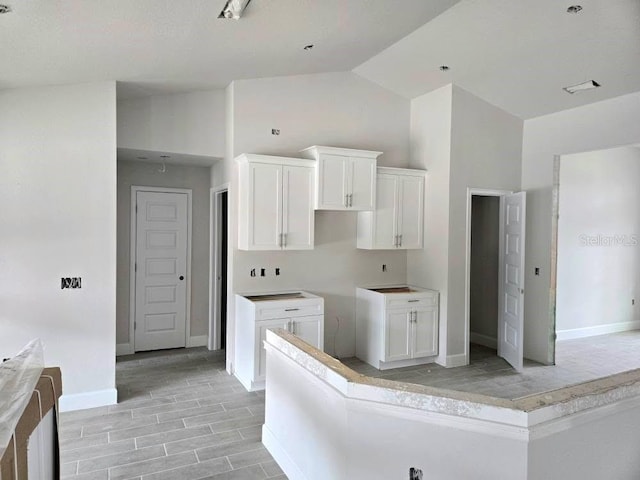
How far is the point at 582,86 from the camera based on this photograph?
179 inches

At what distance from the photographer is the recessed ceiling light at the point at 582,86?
4.45 meters

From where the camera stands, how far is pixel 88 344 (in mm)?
3971

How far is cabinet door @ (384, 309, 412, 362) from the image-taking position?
5.01 meters

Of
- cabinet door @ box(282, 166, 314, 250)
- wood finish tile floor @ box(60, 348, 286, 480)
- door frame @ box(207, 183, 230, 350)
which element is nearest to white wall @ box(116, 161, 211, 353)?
door frame @ box(207, 183, 230, 350)

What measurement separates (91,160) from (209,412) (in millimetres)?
2515

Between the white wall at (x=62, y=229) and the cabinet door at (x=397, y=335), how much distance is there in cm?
288

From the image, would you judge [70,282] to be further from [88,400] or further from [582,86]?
[582,86]

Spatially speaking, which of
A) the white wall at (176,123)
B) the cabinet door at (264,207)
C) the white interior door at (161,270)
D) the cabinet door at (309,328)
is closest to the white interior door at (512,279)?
the cabinet door at (309,328)

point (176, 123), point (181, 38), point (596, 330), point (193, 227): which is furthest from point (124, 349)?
point (596, 330)

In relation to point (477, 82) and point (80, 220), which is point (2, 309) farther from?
point (477, 82)

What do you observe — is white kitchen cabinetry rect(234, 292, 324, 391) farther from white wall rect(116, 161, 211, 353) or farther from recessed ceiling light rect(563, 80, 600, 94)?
recessed ceiling light rect(563, 80, 600, 94)

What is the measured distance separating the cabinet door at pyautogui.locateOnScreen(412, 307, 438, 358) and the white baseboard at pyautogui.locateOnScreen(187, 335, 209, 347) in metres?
2.81

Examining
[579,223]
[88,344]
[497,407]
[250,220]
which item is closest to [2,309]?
[88,344]

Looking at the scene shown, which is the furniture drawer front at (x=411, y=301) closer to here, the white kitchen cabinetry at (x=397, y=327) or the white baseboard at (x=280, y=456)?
the white kitchen cabinetry at (x=397, y=327)
